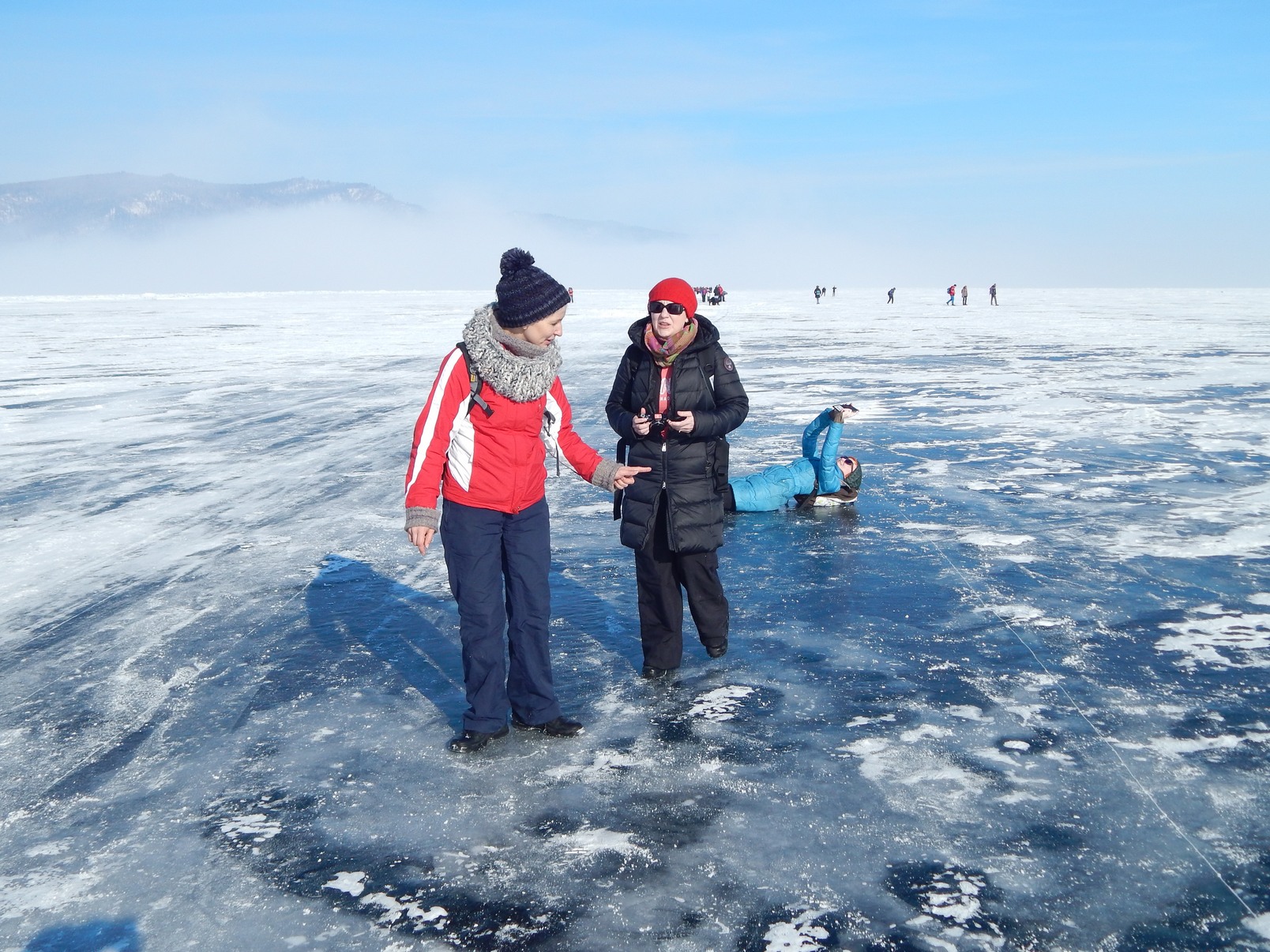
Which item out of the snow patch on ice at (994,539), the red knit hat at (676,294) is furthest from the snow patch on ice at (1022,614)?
the red knit hat at (676,294)

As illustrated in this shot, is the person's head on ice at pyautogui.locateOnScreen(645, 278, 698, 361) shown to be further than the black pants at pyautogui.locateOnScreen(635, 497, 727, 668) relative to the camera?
No

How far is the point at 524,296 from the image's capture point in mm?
3402

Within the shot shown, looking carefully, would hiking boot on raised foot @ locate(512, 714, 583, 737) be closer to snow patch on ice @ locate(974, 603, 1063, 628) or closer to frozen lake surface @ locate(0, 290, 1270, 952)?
frozen lake surface @ locate(0, 290, 1270, 952)

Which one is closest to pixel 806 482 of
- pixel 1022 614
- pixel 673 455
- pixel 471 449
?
pixel 1022 614

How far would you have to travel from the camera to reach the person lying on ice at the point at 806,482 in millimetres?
6980

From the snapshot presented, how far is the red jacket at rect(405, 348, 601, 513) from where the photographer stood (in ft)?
11.3

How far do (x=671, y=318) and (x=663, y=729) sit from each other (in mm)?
1585

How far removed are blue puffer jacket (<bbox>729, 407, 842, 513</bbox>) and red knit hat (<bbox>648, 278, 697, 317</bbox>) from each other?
317cm

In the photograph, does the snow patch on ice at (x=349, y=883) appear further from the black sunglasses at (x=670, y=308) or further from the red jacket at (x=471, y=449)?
the black sunglasses at (x=670, y=308)

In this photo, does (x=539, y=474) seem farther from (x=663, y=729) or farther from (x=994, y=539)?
(x=994, y=539)

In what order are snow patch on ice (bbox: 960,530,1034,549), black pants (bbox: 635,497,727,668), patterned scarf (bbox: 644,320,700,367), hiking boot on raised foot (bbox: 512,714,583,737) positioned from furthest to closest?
snow patch on ice (bbox: 960,530,1034,549)
black pants (bbox: 635,497,727,668)
patterned scarf (bbox: 644,320,700,367)
hiking boot on raised foot (bbox: 512,714,583,737)

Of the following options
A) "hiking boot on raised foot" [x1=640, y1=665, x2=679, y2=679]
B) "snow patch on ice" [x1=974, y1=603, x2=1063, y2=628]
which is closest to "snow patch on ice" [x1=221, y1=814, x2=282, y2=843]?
"hiking boot on raised foot" [x1=640, y1=665, x2=679, y2=679]

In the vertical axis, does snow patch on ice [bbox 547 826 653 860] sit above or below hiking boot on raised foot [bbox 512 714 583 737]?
below

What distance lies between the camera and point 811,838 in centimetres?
293
